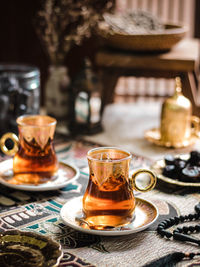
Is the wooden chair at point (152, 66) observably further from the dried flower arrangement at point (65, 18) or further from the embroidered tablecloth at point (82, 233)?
the embroidered tablecloth at point (82, 233)

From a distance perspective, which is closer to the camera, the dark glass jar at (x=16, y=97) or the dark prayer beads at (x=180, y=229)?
the dark prayer beads at (x=180, y=229)

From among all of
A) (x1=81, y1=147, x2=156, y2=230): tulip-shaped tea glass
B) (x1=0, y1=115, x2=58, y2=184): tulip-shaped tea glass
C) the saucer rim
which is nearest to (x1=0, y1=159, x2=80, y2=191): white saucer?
(x1=0, y1=115, x2=58, y2=184): tulip-shaped tea glass

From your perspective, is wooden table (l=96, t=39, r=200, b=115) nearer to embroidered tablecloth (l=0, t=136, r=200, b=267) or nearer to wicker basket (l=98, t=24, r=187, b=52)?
wicker basket (l=98, t=24, r=187, b=52)

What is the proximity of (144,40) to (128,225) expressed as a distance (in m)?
0.94

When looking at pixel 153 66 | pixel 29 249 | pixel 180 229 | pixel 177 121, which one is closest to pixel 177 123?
pixel 177 121

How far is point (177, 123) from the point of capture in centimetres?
148

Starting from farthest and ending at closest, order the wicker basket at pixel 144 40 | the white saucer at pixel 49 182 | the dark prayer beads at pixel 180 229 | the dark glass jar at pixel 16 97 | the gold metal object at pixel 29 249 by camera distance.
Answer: the wicker basket at pixel 144 40
the dark glass jar at pixel 16 97
the white saucer at pixel 49 182
the dark prayer beads at pixel 180 229
the gold metal object at pixel 29 249

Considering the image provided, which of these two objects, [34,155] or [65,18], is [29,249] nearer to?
[34,155]

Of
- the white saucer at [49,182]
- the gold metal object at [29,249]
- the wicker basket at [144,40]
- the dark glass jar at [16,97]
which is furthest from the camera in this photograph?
the wicker basket at [144,40]

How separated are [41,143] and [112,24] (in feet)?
2.67

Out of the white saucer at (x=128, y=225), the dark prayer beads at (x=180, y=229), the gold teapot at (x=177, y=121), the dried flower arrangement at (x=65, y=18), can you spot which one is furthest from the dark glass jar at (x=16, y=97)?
the dark prayer beads at (x=180, y=229)

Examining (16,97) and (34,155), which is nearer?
(34,155)

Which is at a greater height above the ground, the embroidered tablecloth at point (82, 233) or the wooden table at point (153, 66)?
the wooden table at point (153, 66)

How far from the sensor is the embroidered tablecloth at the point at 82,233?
79 centimetres
